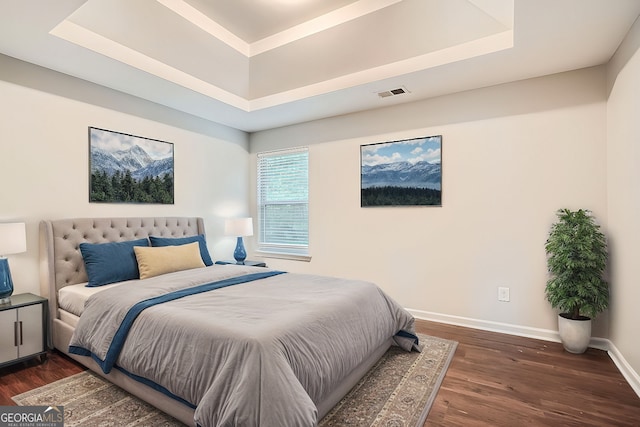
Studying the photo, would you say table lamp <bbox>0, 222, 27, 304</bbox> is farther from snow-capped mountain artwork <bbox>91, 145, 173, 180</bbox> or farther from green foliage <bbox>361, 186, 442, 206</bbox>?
green foliage <bbox>361, 186, 442, 206</bbox>

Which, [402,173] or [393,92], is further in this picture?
[402,173]

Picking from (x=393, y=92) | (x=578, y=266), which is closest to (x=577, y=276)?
(x=578, y=266)

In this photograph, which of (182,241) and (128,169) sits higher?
(128,169)

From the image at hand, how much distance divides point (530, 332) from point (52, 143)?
471cm

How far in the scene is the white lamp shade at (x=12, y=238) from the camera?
7.77ft

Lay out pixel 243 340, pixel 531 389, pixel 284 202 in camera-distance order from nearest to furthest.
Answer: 1. pixel 243 340
2. pixel 531 389
3. pixel 284 202

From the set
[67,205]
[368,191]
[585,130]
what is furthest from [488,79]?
[67,205]

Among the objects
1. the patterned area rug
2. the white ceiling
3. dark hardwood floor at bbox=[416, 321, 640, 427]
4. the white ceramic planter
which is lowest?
dark hardwood floor at bbox=[416, 321, 640, 427]

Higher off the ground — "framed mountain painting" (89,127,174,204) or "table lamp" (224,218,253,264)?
"framed mountain painting" (89,127,174,204)

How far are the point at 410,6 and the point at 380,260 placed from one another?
8.45ft

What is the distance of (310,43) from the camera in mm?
3121

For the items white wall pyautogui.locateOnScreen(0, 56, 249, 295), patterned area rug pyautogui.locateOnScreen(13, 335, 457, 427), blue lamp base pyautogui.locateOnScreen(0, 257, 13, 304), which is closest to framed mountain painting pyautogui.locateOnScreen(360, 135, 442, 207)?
patterned area rug pyautogui.locateOnScreen(13, 335, 457, 427)

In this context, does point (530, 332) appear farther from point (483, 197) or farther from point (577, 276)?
point (483, 197)

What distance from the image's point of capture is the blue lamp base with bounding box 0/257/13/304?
2420 millimetres
